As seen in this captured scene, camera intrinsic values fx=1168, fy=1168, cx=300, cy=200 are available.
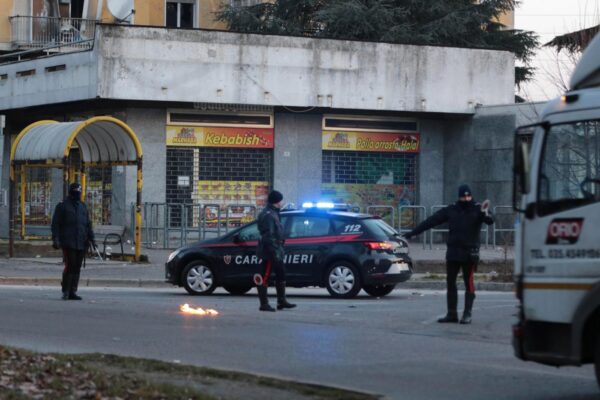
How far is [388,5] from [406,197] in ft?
34.2

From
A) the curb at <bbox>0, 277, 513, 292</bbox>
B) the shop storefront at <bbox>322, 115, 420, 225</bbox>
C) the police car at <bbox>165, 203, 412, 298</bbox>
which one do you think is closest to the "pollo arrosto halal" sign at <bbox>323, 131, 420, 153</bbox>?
the shop storefront at <bbox>322, 115, 420, 225</bbox>

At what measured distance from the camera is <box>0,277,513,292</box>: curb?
2258cm

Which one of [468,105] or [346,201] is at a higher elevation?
[468,105]

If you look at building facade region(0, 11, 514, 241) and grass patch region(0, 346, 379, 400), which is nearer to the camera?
grass patch region(0, 346, 379, 400)

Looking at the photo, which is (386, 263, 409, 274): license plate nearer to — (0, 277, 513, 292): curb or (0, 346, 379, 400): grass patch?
(0, 277, 513, 292): curb

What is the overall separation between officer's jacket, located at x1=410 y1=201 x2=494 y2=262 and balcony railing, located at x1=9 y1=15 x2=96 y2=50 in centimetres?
3026

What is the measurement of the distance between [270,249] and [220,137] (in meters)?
17.7

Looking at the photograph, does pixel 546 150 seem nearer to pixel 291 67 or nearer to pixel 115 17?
pixel 291 67

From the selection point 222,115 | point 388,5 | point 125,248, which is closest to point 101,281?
point 125,248

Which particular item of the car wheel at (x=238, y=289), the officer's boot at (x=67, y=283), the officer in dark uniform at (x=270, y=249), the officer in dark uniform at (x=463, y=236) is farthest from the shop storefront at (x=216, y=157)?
the officer in dark uniform at (x=463, y=236)

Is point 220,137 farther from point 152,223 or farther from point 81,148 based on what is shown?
point 81,148

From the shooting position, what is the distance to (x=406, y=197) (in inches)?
1438

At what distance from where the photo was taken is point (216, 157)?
34.3 meters

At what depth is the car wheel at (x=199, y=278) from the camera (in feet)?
66.1
